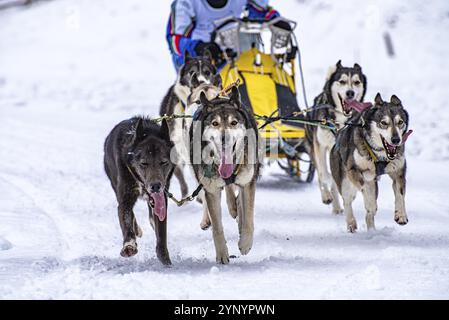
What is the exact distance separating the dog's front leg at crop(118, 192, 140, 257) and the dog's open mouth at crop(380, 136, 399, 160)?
4.40 ft

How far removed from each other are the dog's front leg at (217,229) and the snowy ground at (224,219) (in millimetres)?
65

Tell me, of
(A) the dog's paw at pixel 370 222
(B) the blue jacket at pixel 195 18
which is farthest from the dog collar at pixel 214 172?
(B) the blue jacket at pixel 195 18

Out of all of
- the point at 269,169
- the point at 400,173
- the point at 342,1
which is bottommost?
the point at 269,169

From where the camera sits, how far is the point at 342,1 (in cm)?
1558

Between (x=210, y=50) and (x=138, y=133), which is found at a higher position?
(x=210, y=50)

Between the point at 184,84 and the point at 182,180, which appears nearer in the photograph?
the point at 184,84

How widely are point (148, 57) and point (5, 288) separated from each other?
46.5 ft

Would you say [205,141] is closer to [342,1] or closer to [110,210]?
[110,210]

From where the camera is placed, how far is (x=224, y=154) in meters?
2.86

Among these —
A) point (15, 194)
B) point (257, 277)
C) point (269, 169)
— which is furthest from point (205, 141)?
point (269, 169)

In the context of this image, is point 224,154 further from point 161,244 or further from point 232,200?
point 232,200

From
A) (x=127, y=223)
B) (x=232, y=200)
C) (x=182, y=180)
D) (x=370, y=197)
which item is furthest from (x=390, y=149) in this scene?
(x=182, y=180)

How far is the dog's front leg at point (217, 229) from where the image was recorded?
2881mm

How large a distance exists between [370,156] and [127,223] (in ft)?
4.61
